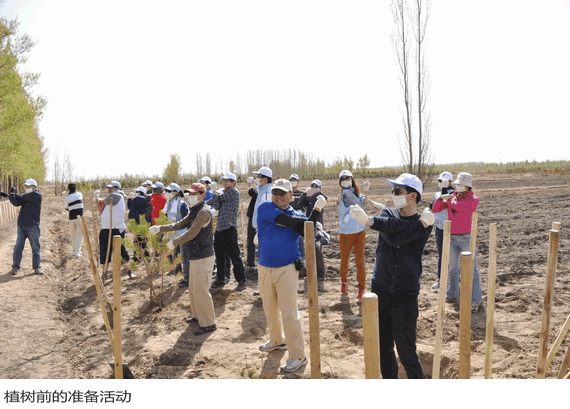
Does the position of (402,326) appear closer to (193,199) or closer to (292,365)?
(292,365)

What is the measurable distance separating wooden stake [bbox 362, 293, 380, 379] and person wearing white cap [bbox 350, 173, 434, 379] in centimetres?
108

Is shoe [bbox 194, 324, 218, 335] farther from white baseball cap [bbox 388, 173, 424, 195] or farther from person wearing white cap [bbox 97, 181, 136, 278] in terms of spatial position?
person wearing white cap [bbox 97, 181, 136, 278]

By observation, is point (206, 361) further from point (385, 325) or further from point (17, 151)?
point (17, 151)

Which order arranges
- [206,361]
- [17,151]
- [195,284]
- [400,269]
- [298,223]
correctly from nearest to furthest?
1. [400,269]
2. [298,223]
3. [206,361]
4. [195,284]
5. [17,151]

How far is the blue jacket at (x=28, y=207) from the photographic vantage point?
8.00 metres

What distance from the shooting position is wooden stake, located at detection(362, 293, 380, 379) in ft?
6.75

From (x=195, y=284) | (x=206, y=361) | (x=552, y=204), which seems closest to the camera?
(x=206, y=361)

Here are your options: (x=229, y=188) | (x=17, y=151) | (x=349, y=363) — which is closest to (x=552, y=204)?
(x=229, y=188)

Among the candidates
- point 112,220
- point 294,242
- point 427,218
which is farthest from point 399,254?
point 112,220

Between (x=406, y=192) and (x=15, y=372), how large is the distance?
162 inches

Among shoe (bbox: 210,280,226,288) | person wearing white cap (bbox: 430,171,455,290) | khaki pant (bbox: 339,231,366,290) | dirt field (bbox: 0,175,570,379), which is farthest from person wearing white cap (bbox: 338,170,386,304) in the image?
shoe (bbox: 210,280,226,288)

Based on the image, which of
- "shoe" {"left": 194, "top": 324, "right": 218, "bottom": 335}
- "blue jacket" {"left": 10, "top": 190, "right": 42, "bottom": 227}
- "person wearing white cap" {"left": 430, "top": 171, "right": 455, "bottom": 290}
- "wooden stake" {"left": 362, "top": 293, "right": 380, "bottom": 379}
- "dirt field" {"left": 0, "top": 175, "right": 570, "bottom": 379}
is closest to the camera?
"wooden stake" {"left": 362, "top": 293, "right": 380, "bottom": 379}

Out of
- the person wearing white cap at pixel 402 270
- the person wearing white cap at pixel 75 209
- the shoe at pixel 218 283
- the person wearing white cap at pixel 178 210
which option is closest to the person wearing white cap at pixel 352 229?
the shoe at pixel 218 283

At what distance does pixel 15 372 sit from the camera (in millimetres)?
4520
